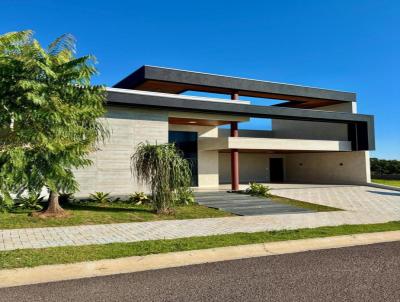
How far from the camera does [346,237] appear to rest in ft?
31.6

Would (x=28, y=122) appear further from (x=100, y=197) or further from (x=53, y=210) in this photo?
(x=100, y=197)

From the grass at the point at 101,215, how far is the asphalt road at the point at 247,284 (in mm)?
6148

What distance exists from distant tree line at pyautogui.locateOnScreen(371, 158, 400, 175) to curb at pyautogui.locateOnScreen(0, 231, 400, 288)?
4325 centimetres

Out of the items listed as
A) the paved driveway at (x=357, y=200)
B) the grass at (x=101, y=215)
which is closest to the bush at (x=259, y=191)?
the paved driveway at (x=357, y=200)

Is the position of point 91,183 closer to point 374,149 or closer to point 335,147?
point 335,147

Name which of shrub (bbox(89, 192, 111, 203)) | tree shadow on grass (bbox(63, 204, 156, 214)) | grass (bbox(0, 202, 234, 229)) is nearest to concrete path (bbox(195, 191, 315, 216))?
grass (bbox(0, 202, 234, 229))

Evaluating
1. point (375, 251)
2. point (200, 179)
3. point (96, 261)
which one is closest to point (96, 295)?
point (96, 261)

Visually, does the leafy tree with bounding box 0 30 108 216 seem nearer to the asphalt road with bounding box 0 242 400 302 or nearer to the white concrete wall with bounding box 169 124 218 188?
the asphalt road with bounding box 0 242 400 302

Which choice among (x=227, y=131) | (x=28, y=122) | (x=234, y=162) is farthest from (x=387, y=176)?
(x=28, y=122)

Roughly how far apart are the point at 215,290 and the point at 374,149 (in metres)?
25.4

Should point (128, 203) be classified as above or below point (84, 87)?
below

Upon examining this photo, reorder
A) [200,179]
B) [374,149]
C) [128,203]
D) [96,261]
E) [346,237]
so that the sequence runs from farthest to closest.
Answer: [374,149] < [200,179] < [128,203] < [346,237] < [96,261]

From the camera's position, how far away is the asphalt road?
515 centimetres

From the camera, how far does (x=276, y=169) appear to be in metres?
34.9
